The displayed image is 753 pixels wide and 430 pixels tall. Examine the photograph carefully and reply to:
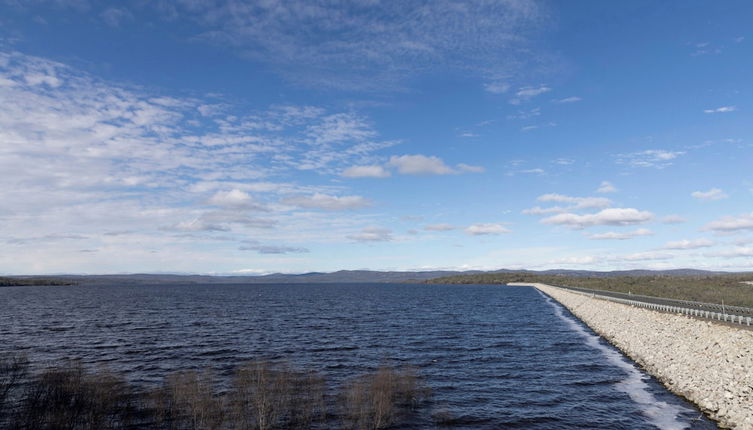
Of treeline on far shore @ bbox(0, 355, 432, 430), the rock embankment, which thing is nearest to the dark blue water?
the rock embankment

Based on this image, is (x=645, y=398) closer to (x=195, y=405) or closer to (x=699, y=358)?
(x=699, y=358)

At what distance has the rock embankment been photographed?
20.5m

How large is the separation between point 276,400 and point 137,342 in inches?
1140

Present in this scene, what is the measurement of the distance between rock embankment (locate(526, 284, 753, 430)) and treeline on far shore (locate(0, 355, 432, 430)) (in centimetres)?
1299

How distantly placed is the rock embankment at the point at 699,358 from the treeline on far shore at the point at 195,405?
13.0 m

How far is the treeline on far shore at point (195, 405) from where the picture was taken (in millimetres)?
17250

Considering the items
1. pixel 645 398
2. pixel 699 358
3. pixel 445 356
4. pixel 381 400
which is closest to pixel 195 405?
pixel 381 400

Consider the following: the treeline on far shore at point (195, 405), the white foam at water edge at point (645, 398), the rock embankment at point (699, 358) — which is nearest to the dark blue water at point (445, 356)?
the white foam at water edge at point (645, 398)

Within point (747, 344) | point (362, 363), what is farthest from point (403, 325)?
point (747, 344)

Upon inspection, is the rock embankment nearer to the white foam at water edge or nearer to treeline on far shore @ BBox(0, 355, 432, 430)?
the white foam at water edge

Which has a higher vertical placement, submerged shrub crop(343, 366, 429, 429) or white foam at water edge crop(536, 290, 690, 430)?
submerged shrub crop(343, 366, 429, 429)

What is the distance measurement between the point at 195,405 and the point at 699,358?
29450mm

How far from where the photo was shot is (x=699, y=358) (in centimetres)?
2769

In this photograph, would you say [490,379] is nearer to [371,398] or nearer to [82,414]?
[371,398]
